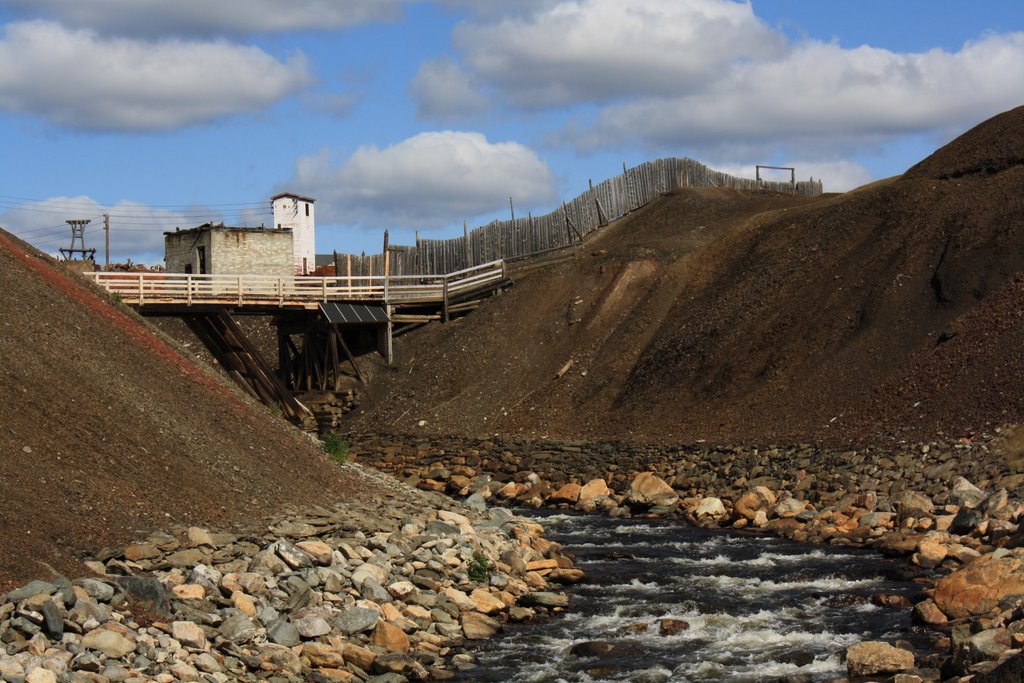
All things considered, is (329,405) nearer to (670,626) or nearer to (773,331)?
(773,331)

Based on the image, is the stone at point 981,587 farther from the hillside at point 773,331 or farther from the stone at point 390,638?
the hillside at point 773,331

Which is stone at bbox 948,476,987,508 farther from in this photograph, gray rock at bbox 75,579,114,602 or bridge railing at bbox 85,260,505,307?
bridge railing at bbox 85,260,505,307

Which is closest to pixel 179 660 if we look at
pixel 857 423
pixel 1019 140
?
pixel 857 423

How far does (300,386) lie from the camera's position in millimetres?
47531

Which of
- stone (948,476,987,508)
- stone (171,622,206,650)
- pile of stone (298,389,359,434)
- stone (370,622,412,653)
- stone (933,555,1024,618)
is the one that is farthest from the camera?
pile of stone (298,389,359,434)

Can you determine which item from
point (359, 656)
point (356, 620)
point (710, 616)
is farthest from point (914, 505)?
point (359, 656)

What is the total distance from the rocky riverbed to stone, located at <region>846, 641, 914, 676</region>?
12mm

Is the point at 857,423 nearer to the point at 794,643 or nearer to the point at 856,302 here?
the point at 856,302

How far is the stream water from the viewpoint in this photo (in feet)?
51.3

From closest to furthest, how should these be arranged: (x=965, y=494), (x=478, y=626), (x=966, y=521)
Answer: (x=478, y=626)
(x=966, y=521)
(x=965, y=494)

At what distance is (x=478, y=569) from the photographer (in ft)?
63.0

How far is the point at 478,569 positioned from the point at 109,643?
6.87 m

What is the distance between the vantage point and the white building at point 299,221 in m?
62.5

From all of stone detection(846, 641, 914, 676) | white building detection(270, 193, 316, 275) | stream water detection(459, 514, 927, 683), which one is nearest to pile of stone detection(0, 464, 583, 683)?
stream water detection(459, 514, 927, 683)
